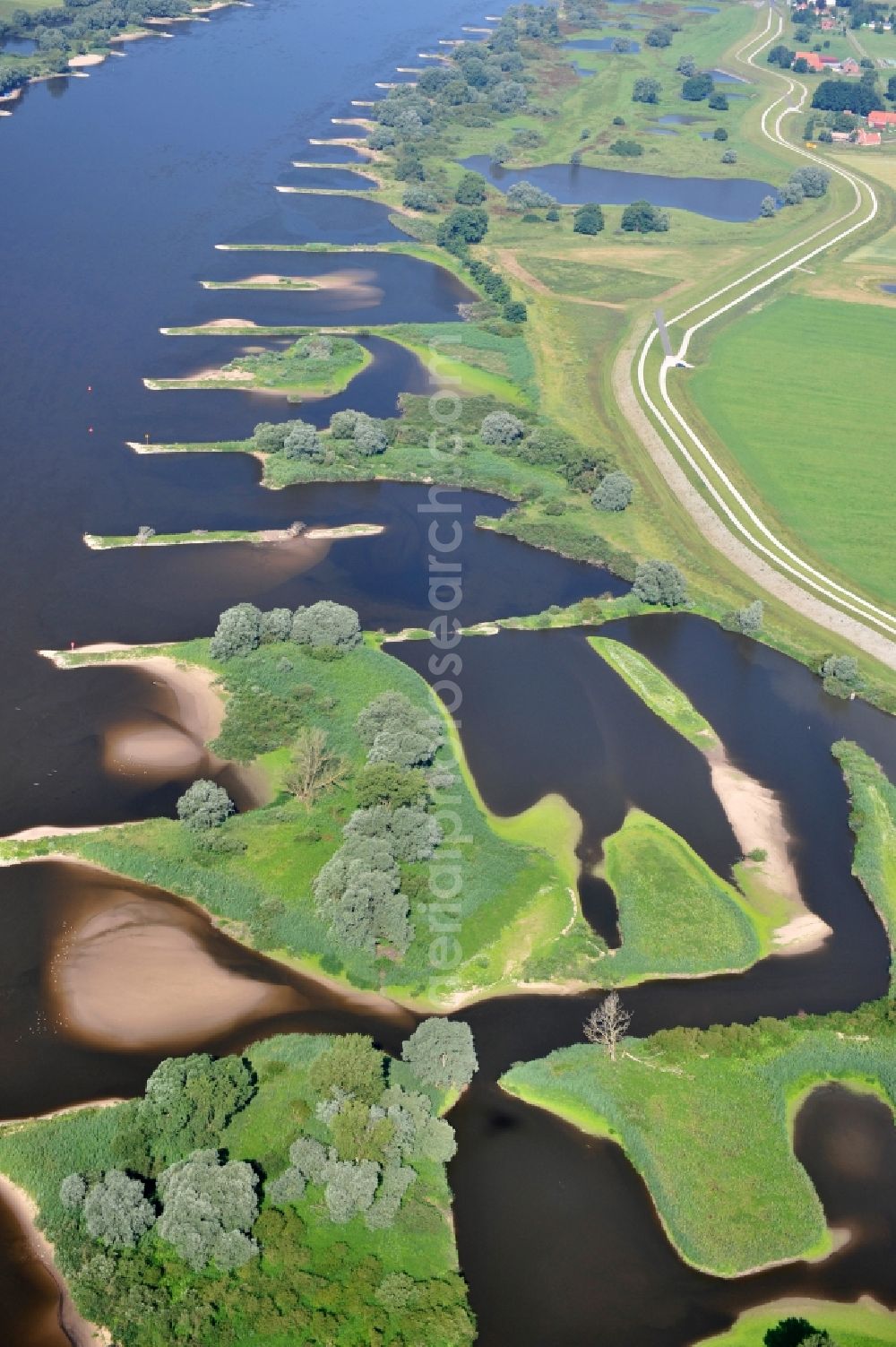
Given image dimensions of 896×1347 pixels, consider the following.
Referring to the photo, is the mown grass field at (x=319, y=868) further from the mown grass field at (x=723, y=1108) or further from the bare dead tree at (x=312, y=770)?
the mown grass field at (x=723, y=1108)

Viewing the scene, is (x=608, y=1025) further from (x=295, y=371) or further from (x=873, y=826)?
(x=295, y=371)

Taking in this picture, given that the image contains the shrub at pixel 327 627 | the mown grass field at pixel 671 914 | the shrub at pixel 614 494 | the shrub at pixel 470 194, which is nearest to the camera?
the mown grass field at pixel 671 914

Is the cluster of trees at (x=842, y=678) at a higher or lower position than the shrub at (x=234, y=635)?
lower

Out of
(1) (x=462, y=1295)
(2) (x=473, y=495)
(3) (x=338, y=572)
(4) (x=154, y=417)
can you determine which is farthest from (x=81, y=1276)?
(4) (x=154, y=417)

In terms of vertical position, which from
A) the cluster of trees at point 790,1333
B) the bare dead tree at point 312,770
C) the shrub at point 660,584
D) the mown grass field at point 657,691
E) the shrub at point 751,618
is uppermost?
the bare dead tree at point 312,770

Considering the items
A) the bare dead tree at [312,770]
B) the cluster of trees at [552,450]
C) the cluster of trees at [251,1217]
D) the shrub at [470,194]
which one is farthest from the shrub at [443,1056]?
the shrub at [470,194]

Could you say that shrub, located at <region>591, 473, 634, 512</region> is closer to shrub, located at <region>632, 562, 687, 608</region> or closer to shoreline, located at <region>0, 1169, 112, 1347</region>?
shrub, located at <region>632, 562, 687, 608</region>
